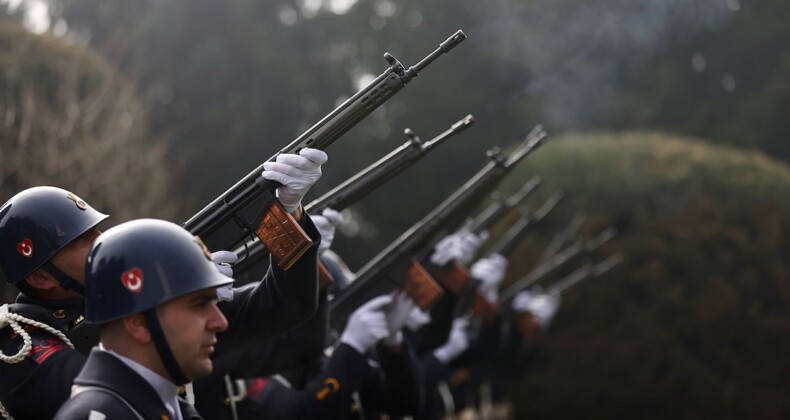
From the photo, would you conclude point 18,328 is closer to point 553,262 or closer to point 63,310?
point 63,310

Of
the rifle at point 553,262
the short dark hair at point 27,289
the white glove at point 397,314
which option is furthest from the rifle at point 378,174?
the rifle at point 553,262

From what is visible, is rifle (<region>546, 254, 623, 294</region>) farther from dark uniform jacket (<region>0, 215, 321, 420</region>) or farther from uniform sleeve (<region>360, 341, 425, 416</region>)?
dark uniform jacket (<region>0, 215, 321, 420</region>)

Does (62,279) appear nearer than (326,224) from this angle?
Yes

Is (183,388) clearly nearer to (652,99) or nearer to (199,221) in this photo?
(199,221)

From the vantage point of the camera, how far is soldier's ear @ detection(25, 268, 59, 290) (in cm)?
484

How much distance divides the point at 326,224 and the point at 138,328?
3.09 m

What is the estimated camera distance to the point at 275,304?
514 cm

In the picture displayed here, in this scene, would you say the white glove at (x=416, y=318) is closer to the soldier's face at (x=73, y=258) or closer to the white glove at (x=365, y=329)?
the white glove at (x=365, y=329)

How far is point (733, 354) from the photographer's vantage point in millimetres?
15883

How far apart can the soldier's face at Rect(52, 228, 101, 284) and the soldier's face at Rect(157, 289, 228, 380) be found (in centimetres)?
136

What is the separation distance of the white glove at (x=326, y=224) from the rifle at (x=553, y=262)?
7.94 metres

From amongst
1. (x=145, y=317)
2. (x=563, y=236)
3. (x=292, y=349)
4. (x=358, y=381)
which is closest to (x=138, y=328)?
(x=145, y=317)

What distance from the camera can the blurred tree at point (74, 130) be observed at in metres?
13.3

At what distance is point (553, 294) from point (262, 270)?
975cm
